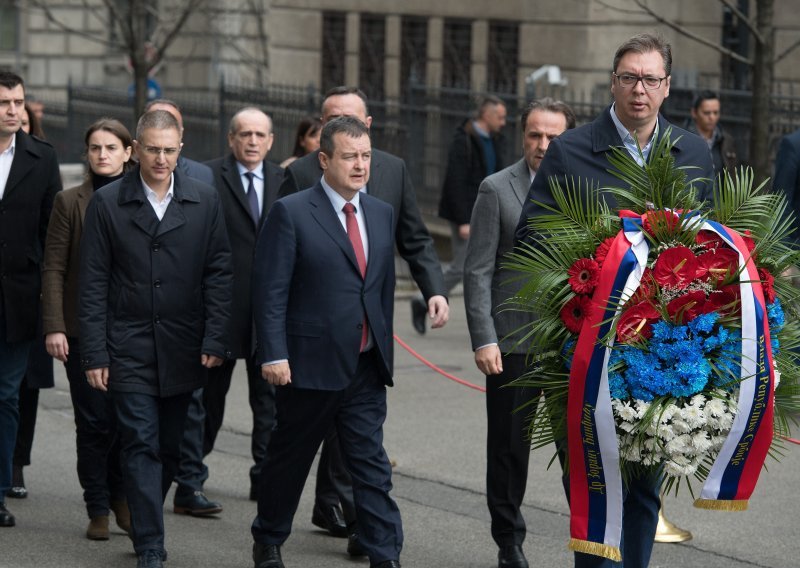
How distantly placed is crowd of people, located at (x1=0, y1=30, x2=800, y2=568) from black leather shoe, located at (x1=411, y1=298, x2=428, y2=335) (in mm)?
5725

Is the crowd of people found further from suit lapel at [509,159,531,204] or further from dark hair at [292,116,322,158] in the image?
dark hair at [292,116,322,158]

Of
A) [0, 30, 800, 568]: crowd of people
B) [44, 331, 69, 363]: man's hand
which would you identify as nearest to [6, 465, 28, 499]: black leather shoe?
[0, 30, 800, 568]: crowd of people

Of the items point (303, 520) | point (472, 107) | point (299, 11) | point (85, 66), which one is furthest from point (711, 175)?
point (85, 66)

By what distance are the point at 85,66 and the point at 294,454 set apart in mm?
28212

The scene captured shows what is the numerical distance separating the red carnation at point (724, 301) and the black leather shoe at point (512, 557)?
6.43 feet

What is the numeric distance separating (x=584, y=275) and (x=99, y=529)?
3.02 meters

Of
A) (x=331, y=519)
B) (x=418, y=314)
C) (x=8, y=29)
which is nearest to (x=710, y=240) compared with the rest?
(x=331, y=519)

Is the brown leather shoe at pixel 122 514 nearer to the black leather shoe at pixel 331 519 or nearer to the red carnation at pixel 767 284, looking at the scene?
the black leather shoe at pixel 331 519

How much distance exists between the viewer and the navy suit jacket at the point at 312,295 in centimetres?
614

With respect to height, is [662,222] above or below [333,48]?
below

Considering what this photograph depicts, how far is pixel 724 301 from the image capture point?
15.9ft

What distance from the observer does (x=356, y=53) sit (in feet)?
82.0

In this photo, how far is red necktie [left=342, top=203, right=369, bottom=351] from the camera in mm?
6266

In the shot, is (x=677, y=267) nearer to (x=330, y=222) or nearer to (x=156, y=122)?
(x=330, y=222)
